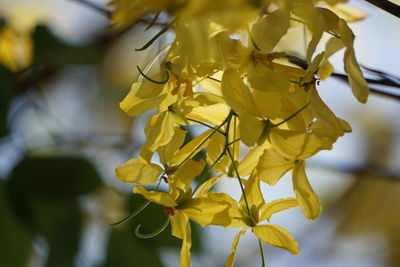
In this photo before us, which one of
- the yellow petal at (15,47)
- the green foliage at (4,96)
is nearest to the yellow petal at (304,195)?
the green foliage at (4,96)

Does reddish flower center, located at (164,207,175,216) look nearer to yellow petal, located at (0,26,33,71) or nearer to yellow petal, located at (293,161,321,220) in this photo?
yellow petal, located at (293,161,321,220)

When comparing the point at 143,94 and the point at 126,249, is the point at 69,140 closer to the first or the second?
the point at 126,249

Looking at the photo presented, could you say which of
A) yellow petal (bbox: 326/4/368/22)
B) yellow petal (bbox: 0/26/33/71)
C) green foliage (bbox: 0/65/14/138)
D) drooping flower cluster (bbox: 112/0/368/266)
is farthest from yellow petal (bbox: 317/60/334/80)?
yellow petal (bbox: 0/26/33/71)

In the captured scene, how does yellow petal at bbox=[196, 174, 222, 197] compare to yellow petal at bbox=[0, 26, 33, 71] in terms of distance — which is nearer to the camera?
yellow petal at bbox=[196, 174, 222, 197]

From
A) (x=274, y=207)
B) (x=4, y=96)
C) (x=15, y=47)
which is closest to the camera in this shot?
(x=274, y=207)

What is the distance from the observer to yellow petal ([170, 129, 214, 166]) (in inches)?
16.3

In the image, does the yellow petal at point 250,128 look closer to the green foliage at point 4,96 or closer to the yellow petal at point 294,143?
the yellow petal at point 294,143

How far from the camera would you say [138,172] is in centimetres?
43

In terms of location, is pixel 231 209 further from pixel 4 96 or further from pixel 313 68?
pixel 4 96

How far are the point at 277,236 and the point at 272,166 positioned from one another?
54 millimetres

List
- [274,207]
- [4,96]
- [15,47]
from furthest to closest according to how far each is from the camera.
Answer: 1. [15,47]
2. [4,96]
3. [274,207]

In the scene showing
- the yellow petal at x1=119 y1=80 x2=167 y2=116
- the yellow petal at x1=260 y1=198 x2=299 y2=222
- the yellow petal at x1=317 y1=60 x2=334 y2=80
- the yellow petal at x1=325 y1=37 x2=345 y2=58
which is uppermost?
the yellow petal at x1=325 y1=37 x2=345 y2=58

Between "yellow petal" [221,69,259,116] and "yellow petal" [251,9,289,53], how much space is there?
0.8 inches

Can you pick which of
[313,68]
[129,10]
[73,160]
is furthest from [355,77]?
[73,160]
